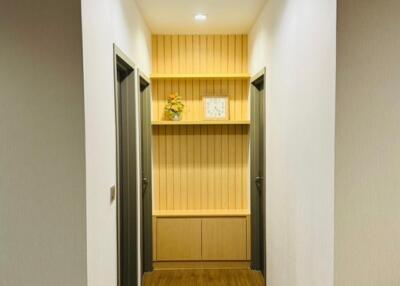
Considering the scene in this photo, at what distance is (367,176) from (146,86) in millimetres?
2917

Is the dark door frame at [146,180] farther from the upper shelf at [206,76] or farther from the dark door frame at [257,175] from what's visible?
the dark door frame at [257,175]

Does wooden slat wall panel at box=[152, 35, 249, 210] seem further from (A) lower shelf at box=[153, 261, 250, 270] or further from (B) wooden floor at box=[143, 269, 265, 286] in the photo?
(B) wooden floor at box=[143, 269, 265, 286]

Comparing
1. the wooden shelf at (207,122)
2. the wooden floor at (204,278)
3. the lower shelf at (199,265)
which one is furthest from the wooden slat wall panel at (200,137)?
the wooden floor at (204,278)

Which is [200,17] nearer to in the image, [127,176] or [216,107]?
[216,107]

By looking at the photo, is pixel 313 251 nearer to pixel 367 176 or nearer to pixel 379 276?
pixel 379 276

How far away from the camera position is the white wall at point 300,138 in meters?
1.81

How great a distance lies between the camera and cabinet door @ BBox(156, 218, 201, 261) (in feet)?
14.5

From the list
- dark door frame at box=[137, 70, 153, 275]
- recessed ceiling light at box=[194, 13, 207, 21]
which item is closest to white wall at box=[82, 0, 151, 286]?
recessed ceiling light at box=[194, 13, 207, 21]

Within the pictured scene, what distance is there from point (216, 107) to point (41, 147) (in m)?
3.04

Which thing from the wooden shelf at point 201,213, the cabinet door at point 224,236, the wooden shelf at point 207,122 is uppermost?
Result: the wooden shelf at point 207,122

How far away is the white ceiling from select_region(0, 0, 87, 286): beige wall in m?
1.72

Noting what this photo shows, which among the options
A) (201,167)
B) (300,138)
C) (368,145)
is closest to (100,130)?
(300,138)

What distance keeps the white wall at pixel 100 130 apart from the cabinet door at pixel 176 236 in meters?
1.92

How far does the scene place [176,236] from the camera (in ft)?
14.5
